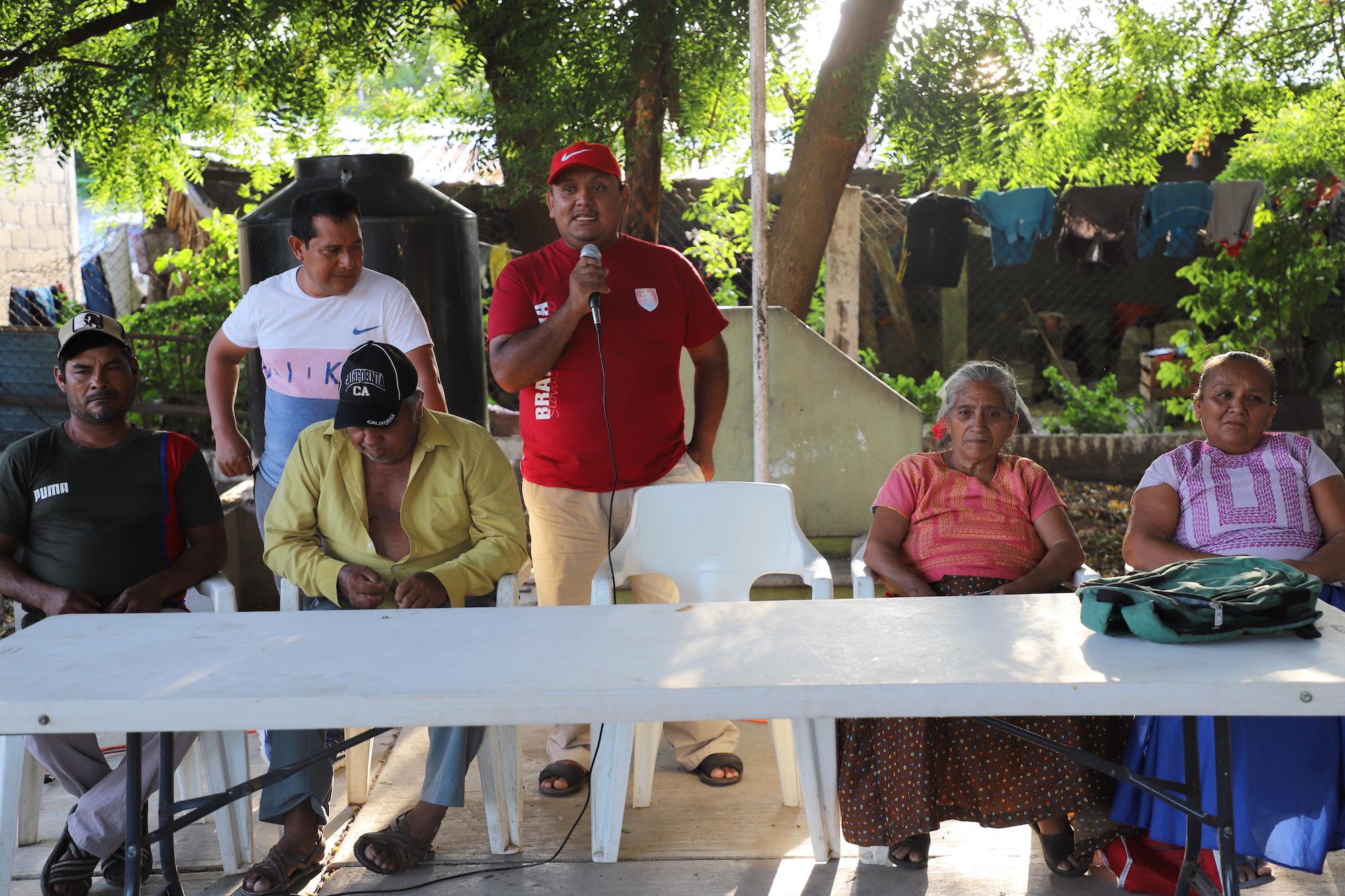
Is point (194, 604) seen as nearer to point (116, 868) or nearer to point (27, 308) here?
point (116, 868)

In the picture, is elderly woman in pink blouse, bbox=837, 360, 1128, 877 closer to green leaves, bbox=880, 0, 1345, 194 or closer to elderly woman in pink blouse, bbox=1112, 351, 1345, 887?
elderly woman in pink blouse, bbox=1112, 351, 1345, 887

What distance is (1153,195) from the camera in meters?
9.37

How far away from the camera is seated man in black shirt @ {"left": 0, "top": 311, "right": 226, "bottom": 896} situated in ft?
10.6

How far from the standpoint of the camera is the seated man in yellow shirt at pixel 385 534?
302 cm

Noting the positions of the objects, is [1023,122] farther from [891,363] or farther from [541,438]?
[891,363]

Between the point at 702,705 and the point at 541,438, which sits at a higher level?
the point at 541,438

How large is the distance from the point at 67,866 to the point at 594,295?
1.87 metres

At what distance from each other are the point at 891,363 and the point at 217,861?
8926mm

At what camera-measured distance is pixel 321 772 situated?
3045 millimetres

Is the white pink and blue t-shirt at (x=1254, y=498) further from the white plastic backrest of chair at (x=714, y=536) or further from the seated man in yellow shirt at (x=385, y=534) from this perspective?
the seated man in yellow shirt at (x=385, y=534)

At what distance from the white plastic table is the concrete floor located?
2.49 feet

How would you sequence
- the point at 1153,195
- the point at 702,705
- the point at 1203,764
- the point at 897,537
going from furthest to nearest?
the point at 1153,195 → the point at 897,537 → the point at 1203,764 → the point at 702,705

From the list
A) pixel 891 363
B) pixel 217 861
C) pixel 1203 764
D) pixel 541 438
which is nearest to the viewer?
pixel 1203 764

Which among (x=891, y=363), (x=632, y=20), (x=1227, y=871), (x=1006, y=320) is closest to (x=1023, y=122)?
(x=632, y=20)
